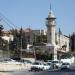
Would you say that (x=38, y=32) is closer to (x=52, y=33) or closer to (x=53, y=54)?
(x=52, y=33)

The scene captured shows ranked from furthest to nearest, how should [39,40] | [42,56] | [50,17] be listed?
[39,40], [50,17], [42,56]

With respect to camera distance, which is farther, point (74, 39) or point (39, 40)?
point (39, 40)

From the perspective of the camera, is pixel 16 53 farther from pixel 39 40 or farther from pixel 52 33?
pixel 39 40

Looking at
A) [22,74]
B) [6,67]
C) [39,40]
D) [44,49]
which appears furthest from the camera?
[39,40]

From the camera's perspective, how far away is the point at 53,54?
11194 cm

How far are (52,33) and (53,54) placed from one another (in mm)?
17773

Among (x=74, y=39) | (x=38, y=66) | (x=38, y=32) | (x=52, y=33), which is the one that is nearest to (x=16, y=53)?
(x=52, y=33)

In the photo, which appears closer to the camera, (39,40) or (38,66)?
(38,66)

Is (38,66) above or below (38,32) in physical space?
below

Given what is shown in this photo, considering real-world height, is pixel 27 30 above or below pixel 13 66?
above

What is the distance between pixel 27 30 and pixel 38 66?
141 m

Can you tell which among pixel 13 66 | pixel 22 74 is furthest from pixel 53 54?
pixel 22 74

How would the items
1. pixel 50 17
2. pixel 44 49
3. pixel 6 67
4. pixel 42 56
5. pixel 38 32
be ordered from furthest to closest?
pixel 38 32 → pixel 50 17 → pixel 44 49 → pixel 42 56 → pixel 6 67

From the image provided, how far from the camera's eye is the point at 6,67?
168 ft
